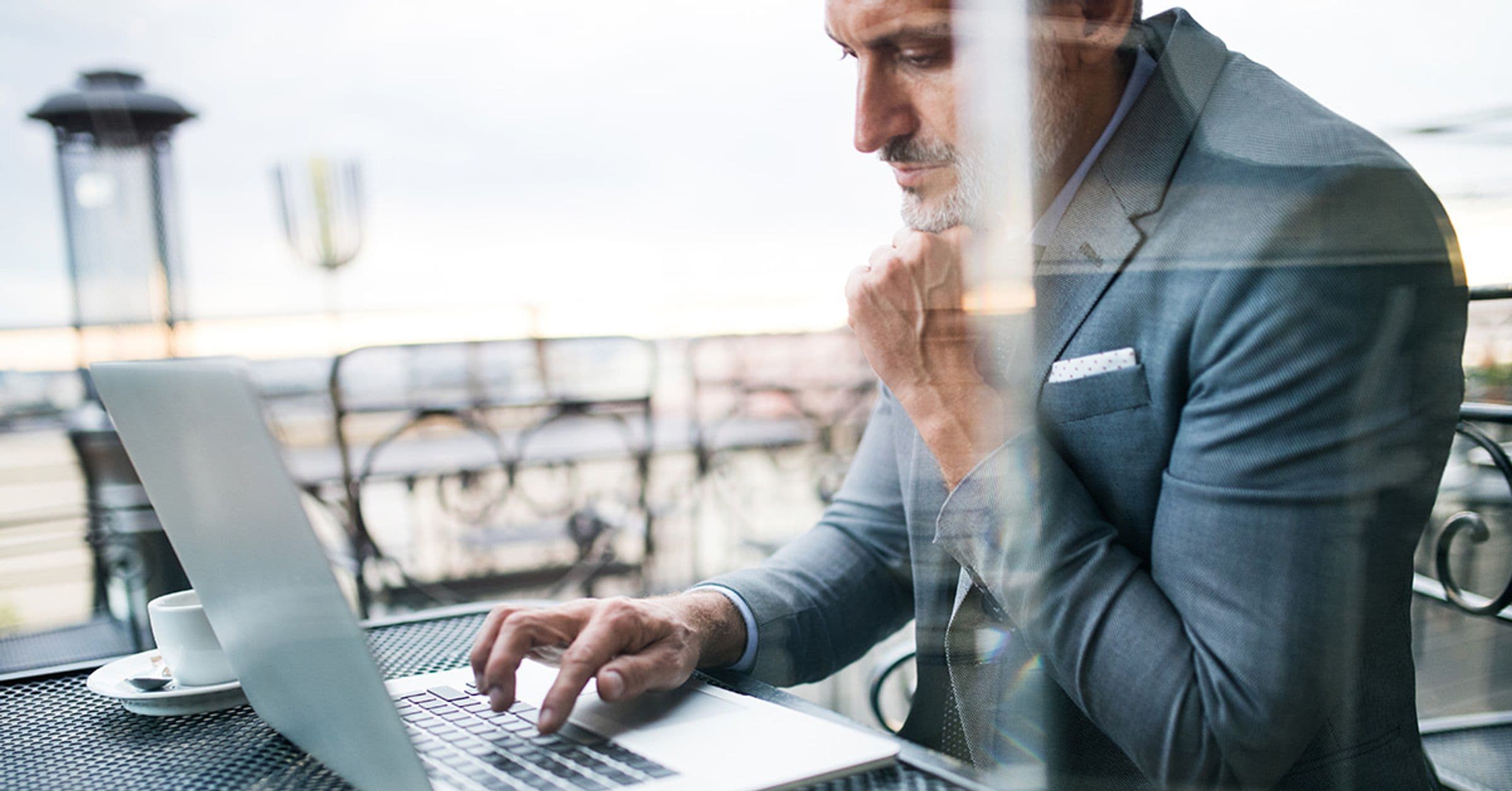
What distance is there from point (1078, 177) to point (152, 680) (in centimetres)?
81

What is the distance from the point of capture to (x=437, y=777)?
484 millimetres

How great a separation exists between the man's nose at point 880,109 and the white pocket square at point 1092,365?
304 millimetres

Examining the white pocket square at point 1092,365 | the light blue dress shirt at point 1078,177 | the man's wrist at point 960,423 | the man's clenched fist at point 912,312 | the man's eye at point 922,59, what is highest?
the man's eye at point 922,59

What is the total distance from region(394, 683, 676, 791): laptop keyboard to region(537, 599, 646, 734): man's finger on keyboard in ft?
0.04

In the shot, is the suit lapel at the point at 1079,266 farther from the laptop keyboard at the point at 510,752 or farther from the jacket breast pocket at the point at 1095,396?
the laptop keyboard at the point at 510,752

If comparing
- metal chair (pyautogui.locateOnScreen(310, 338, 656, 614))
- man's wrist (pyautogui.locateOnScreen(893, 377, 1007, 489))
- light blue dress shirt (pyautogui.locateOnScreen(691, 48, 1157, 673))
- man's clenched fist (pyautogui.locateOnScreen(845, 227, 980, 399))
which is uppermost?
light blue dress shirt (pyautogui.locateOnScreen(691, 48, 1157, 673))

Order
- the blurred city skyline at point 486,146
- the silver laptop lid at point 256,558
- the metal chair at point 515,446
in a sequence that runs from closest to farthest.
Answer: the silver laptop lid at point 256,558 → the blurred city skyline at point 486,146 → the metal chair at point 515,446

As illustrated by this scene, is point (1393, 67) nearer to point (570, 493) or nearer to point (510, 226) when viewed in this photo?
point (510, 226)

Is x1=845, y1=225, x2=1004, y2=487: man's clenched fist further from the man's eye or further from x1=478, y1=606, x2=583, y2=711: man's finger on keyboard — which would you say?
x1=478, y1=606, x2=583, y2=711: man's finger on keyboard

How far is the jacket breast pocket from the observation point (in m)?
0.71

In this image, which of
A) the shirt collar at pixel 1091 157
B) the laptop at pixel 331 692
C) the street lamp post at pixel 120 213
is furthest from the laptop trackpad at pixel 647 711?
the street lamp post at pixel 120 213

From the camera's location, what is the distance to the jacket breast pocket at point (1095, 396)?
71cm

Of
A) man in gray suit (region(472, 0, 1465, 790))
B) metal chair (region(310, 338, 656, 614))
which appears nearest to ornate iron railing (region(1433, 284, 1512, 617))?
man in gray suit (region(472, 0, 1465, 790))

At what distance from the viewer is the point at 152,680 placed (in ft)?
2.17
